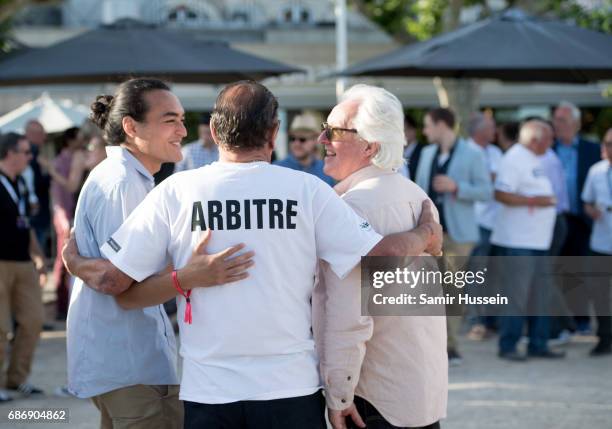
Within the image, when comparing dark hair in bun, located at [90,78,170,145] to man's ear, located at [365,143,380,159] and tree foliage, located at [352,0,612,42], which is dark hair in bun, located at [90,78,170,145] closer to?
man's ear, located at [365,143,380,159]

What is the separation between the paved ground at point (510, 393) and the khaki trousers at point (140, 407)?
8.33 ft

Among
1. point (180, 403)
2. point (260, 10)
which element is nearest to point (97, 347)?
point (180, 403)

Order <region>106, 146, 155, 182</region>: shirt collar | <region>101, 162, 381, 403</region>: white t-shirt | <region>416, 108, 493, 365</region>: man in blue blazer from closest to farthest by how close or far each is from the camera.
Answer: <region>101, 162, 381, 403</region>: white t-shirt < <region>106, 146, 155, 182</region>: shirt collar < <region>416, 108, 493, 365</region>: man in blue blazer

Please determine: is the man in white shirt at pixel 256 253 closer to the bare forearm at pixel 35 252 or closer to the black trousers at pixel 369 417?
the black trousers at pixel 369 417

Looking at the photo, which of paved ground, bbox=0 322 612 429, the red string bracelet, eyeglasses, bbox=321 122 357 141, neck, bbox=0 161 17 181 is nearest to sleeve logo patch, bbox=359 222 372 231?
eyeglasses, bbox=321 122 357 141

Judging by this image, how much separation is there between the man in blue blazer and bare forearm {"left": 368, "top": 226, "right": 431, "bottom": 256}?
4.30 meters

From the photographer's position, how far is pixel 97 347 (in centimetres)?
338

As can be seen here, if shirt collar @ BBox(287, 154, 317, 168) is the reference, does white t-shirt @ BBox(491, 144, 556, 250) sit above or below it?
below

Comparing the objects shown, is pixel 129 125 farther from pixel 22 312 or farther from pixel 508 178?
pixel 508 178

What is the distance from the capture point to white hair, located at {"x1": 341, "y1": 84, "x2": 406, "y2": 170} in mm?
3365

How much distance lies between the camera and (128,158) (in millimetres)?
3539

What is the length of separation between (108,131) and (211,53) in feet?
20.3

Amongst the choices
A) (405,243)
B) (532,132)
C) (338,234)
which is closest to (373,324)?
(405,243)

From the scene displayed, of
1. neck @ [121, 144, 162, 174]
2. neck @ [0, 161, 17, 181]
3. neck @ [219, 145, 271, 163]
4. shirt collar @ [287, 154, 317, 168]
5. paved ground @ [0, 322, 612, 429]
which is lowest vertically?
paved ground @ [0, 322, 612, 429]
